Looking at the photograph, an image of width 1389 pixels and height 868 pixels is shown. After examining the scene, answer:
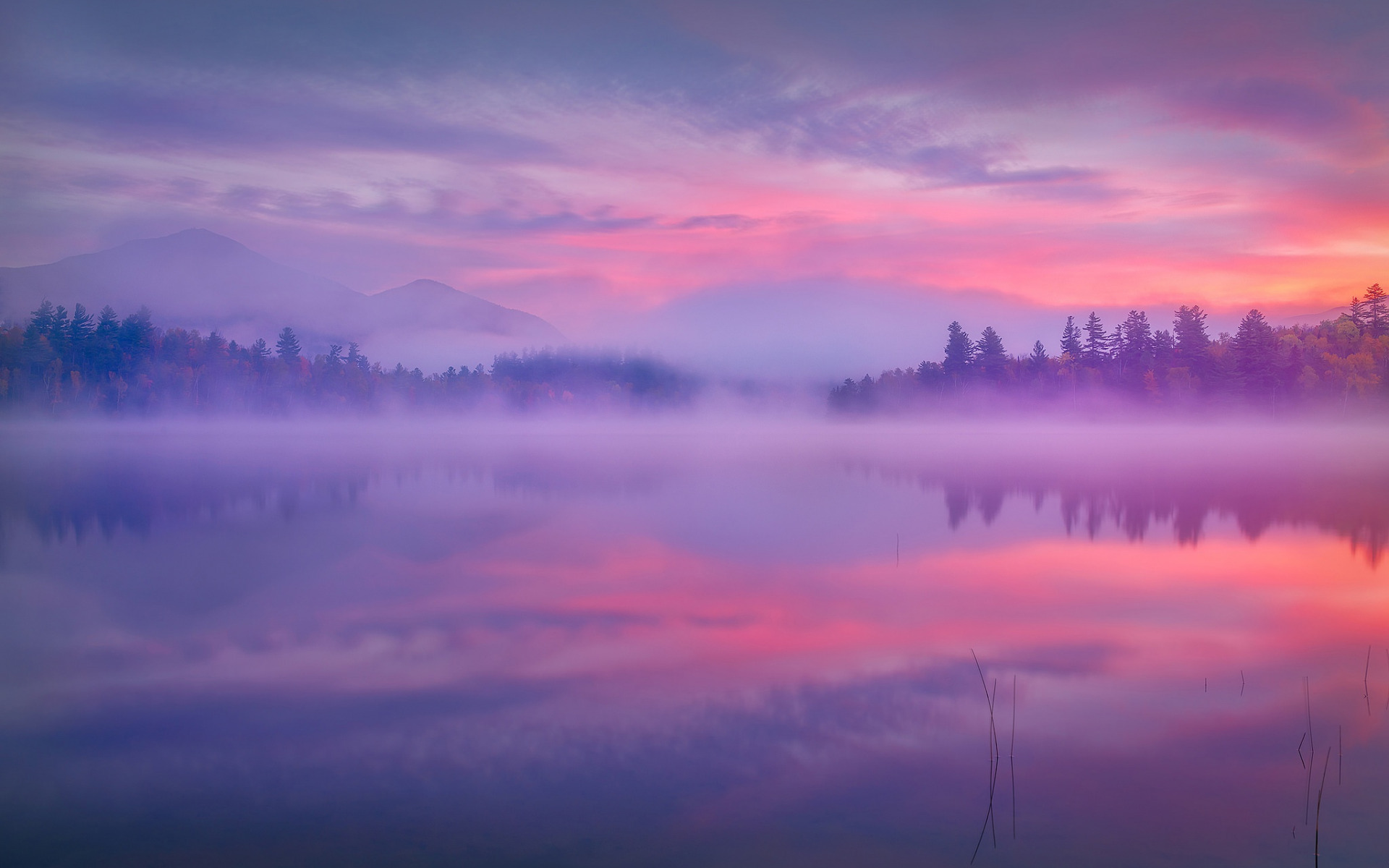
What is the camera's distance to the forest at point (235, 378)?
11512 cm

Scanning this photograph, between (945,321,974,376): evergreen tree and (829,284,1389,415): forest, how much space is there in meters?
0.13

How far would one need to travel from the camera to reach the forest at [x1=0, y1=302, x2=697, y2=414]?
115125mm

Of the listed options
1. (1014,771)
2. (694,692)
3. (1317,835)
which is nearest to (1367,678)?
(1317,835)

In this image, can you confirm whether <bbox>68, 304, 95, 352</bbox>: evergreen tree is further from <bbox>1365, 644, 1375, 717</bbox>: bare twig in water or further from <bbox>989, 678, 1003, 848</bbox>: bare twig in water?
<bbox>1365, 644, 1375, 717</bbox>: bare twig in water

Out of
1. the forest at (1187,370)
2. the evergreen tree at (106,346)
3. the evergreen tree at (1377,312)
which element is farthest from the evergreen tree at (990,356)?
the evergreen tree at (106,346)

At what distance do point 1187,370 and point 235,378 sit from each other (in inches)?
5927

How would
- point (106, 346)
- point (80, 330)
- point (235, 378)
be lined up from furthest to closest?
point (235, 378) → point (106, 346) → point (80, 330)

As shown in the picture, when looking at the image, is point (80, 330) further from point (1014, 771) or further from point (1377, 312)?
point (1377, 312)

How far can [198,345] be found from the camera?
5389 inches

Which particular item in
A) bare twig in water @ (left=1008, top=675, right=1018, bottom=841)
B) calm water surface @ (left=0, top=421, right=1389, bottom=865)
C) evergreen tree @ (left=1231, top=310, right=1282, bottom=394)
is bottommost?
calm water surface @ (left=0, top=421, right=1389, bottom=865)

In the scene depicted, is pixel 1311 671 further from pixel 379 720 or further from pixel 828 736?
pixel 379 720

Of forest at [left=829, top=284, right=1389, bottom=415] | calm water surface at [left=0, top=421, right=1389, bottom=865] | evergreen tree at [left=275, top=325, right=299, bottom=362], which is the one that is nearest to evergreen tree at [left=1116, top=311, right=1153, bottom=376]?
forest at [left=829, top=284, right=1389, bottom=415]

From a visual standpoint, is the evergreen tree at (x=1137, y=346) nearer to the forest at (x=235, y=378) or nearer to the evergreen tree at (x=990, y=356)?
the evergreen tree at (x=990, y=356)

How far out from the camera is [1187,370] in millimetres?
105188
